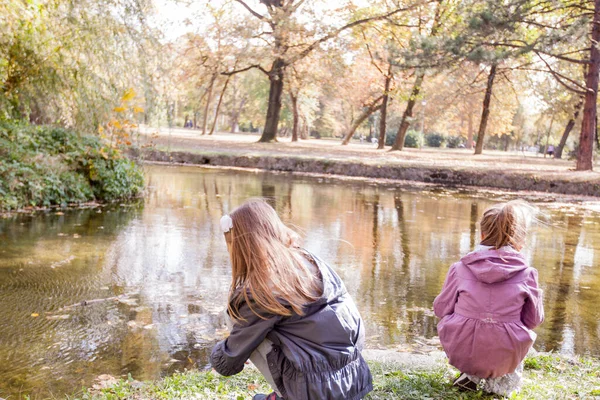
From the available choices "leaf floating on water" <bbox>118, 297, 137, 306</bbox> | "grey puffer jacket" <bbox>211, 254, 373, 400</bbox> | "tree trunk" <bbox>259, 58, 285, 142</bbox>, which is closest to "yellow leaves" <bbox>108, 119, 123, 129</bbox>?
"leaf floating on water" <bbox>118, 297, 137, 306</bbox>

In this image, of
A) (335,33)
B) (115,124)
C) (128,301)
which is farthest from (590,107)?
(128,301)

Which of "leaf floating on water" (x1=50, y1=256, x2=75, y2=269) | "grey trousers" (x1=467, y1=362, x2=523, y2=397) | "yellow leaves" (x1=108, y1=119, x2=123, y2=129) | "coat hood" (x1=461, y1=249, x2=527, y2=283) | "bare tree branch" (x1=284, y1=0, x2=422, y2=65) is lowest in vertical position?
"leaf floating on water" (x1=50, y1=256, x2=75, y2=269)

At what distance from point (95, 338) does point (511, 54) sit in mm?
15585

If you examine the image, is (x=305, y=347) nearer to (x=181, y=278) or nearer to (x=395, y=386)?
(x=395, y=386)

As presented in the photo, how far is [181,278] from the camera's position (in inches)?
263

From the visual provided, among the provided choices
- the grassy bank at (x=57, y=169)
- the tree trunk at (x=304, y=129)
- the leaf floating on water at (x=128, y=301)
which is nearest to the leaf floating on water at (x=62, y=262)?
the leaf floating on water at (x=128, y=301)

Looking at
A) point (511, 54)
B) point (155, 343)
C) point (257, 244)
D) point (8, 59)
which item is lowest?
point (155, 343)

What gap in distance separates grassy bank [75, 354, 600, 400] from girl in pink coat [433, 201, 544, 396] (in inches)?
7.3

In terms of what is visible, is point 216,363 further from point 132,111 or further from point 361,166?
point 361,166

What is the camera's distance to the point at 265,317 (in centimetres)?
243

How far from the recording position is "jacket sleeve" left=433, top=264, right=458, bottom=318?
138 inches

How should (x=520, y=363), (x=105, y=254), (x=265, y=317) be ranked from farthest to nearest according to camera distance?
1. (x=105, y=254)
2. (x=520, y=363)
3. (x=265, y=317)

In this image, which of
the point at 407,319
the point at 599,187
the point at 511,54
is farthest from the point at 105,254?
the point at 599,187

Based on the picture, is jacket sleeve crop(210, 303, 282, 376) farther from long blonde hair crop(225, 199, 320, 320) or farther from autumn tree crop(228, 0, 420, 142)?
autumn tree crop(228, 0, 420, 142)
